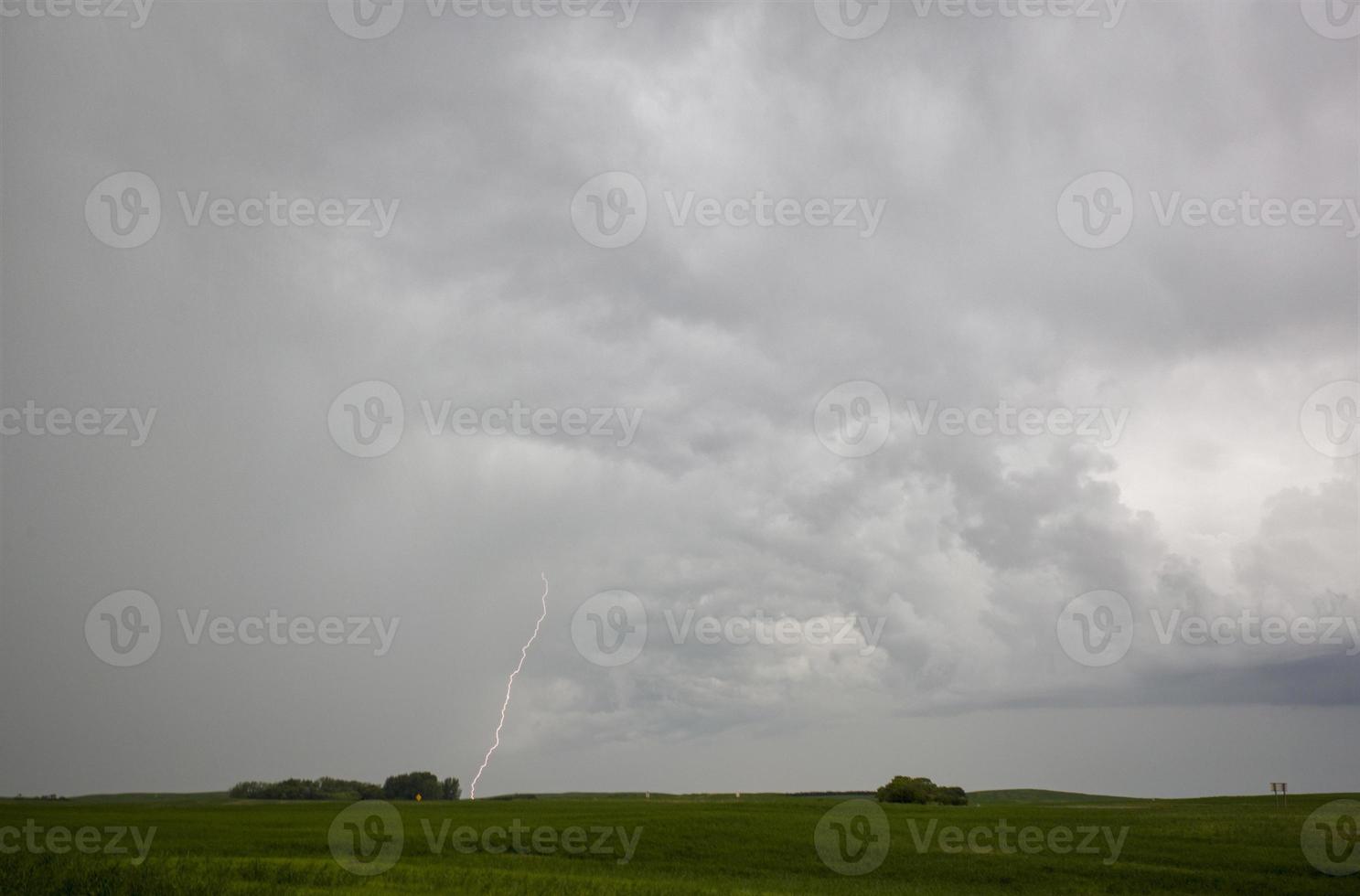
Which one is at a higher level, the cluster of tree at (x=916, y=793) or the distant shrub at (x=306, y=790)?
the cluster of tree at (x=916, y=793)

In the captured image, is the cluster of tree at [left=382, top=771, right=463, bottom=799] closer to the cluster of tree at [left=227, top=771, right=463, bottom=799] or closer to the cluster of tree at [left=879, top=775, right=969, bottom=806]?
the cluster of tree at [left=227, top=771, right=463, bottom=799]

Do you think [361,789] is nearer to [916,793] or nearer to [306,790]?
[306,790]

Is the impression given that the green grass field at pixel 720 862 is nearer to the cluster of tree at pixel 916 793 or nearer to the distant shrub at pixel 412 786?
the cluster of tree at pixel 916 793

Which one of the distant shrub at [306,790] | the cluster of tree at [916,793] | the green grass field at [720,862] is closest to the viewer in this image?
the green grass field at [720,862]

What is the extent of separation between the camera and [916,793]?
109500 millimetres

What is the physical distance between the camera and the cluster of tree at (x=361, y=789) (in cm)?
17650

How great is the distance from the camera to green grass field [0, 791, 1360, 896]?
1321 inches

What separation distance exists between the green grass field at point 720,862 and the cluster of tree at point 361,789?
331ft

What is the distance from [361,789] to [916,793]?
409ft

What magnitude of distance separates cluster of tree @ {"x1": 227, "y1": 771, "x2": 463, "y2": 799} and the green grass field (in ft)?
331

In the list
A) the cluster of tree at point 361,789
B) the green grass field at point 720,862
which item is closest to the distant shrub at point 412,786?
the cluster of tree at point 361,789

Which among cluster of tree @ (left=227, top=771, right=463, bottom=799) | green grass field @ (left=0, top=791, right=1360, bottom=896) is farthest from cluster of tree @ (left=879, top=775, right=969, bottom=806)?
cluster of tree @ (left=227, top=771, right=463, bottom=799)

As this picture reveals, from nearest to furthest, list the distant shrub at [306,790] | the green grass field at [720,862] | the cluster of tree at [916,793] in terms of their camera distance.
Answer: the green grass field at [720,862]
the cluster of tree at [916,793]
the distant shrub at [306,790]

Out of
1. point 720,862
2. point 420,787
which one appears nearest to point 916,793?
point 720,862
